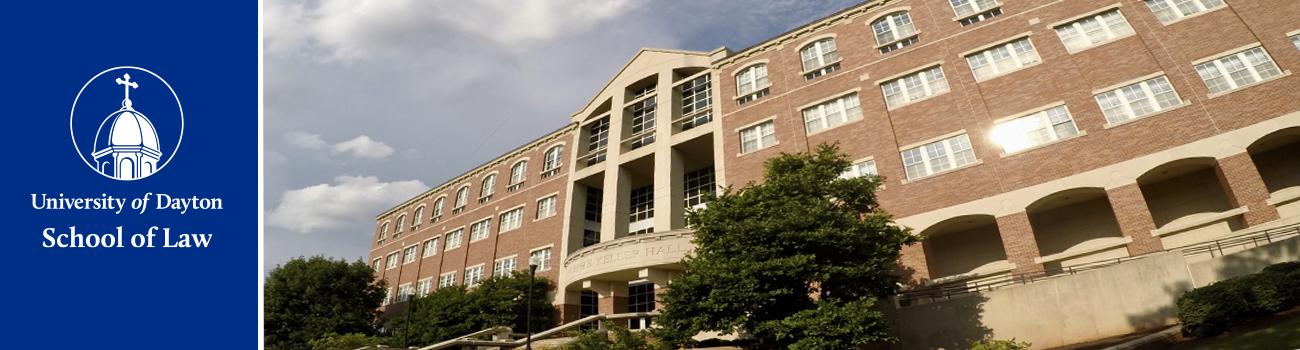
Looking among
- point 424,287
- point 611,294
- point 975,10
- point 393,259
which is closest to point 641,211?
point 611,294

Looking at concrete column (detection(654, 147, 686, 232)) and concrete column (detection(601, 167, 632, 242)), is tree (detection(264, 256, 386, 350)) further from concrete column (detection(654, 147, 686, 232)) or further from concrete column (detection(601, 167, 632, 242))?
concrete column (detection(654, 147, 686, 232))

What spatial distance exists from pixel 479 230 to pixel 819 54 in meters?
29.0

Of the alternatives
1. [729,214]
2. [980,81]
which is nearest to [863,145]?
[980,81]

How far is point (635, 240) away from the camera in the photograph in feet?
90.3

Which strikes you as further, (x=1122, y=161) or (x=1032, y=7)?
(x=1032, y=7)

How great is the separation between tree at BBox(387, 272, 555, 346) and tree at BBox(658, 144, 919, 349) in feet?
51.3

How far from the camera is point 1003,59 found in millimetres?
24266

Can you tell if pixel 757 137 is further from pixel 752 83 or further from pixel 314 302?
pixel 314 302

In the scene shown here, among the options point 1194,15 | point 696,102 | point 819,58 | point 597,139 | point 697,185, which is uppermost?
point 597,139

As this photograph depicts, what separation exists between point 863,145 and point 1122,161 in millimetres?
9033

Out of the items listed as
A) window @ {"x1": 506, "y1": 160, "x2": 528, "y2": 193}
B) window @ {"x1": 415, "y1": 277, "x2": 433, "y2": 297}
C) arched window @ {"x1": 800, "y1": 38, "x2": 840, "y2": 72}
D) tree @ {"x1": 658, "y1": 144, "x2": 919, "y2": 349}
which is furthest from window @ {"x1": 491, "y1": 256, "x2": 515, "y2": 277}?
tree @ {"x1": 658, "y1": 144, "x2": 919, "y2": 349}

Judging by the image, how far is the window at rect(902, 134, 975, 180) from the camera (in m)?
23.1

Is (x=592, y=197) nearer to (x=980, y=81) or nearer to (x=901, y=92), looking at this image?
(x=901, y=92)

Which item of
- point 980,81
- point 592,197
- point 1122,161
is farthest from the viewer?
point 592,197
